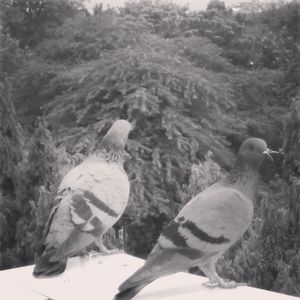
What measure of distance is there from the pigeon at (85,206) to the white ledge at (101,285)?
84mm

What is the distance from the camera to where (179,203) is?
3631 mm

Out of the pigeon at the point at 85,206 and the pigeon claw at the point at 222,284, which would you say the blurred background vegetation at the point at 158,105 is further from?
the pigeon claw at the point at 222,284

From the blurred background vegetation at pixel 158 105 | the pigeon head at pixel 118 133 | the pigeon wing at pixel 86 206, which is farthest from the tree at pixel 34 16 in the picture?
the pigeon wing at pixel 86 206

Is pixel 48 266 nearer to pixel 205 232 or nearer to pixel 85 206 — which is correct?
pixel 85 206

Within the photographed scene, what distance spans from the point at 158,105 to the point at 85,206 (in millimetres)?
1479

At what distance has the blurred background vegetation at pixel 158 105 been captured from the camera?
3.11 m

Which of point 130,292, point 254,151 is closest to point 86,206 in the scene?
point 130,292

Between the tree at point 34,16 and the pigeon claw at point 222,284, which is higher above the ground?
the tree at point 34,16

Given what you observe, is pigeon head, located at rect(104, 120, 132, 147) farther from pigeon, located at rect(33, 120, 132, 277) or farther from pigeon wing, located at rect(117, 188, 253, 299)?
pigeon wing, located at rect(117, 188, 253, 299)

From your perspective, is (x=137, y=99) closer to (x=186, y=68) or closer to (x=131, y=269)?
(x=186, y=68)

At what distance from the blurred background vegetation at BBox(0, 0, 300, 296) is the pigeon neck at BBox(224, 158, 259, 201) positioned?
4.13ft

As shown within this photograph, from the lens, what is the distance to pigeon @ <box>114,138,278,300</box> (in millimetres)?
1758

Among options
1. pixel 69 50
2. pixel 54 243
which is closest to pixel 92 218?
pixel 54 243

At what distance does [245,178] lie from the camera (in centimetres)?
180
